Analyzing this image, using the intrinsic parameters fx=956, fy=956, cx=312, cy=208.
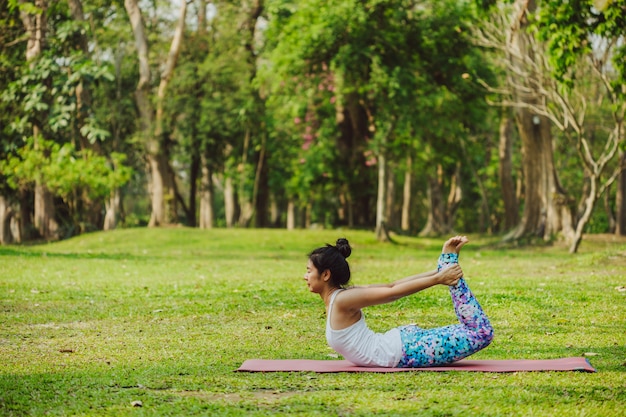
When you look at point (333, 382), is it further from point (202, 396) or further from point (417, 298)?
point (417, 298)

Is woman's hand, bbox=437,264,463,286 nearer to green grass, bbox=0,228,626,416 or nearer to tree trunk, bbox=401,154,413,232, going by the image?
green grass, bbox=0,228,626,416

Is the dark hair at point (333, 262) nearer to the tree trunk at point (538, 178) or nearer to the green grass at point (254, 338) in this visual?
the green grass at point (254, 338)

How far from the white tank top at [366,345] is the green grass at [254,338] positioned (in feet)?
0.96

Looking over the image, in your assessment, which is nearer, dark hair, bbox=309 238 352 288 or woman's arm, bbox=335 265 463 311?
woman's arm, bbox=335 265 463 311

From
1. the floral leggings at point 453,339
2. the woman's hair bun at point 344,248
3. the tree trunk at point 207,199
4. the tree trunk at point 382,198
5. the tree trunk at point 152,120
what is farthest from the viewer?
the tree trunk at point 207,199

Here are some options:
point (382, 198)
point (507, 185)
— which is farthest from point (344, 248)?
point (507, 185)

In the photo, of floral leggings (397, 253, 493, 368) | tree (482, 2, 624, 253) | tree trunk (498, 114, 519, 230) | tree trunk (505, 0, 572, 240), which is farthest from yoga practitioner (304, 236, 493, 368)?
tree trunk (498, 114, 519, 230)

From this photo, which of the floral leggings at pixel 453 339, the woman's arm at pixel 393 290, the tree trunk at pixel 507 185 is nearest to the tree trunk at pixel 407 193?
the tree trunk at pixel 507 185

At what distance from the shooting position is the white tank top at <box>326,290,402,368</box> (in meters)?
7.85

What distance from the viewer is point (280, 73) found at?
30375 millimetres

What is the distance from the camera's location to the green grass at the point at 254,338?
6.54m

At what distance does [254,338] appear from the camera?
10117 millimetres

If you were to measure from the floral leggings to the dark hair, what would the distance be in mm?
678

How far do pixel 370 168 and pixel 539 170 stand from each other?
930 centimetres
